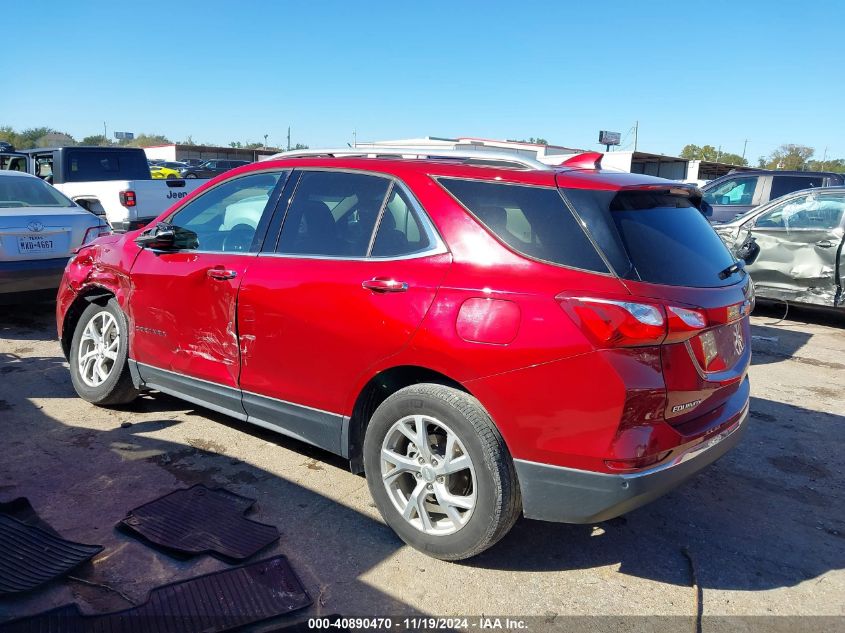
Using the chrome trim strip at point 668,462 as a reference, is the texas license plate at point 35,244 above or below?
above

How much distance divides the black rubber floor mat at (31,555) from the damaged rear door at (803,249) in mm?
8180

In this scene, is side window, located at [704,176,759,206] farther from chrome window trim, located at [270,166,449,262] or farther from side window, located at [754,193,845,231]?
chrome window trim, located at [270,166,449,262]

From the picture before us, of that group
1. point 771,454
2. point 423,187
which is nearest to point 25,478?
point 423,187

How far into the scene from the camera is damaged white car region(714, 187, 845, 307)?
26.8 feet

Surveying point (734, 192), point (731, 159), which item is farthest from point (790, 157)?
point (734, 192)

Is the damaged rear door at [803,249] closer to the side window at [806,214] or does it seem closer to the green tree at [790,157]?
the side window at [806,214]

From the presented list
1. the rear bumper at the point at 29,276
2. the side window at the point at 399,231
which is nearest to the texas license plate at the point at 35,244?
the rear bumper at the point at 29,276

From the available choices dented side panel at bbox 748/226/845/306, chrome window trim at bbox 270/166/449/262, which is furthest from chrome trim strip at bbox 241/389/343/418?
dented side panel at bbox 748/226/845/306

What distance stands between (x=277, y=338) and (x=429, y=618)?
5.31 ft

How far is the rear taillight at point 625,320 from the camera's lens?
266 centimetres

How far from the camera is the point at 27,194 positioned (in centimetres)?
771

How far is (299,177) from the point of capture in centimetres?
389

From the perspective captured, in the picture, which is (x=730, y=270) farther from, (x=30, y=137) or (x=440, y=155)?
(x=30, y=137)

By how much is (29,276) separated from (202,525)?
475 cm
